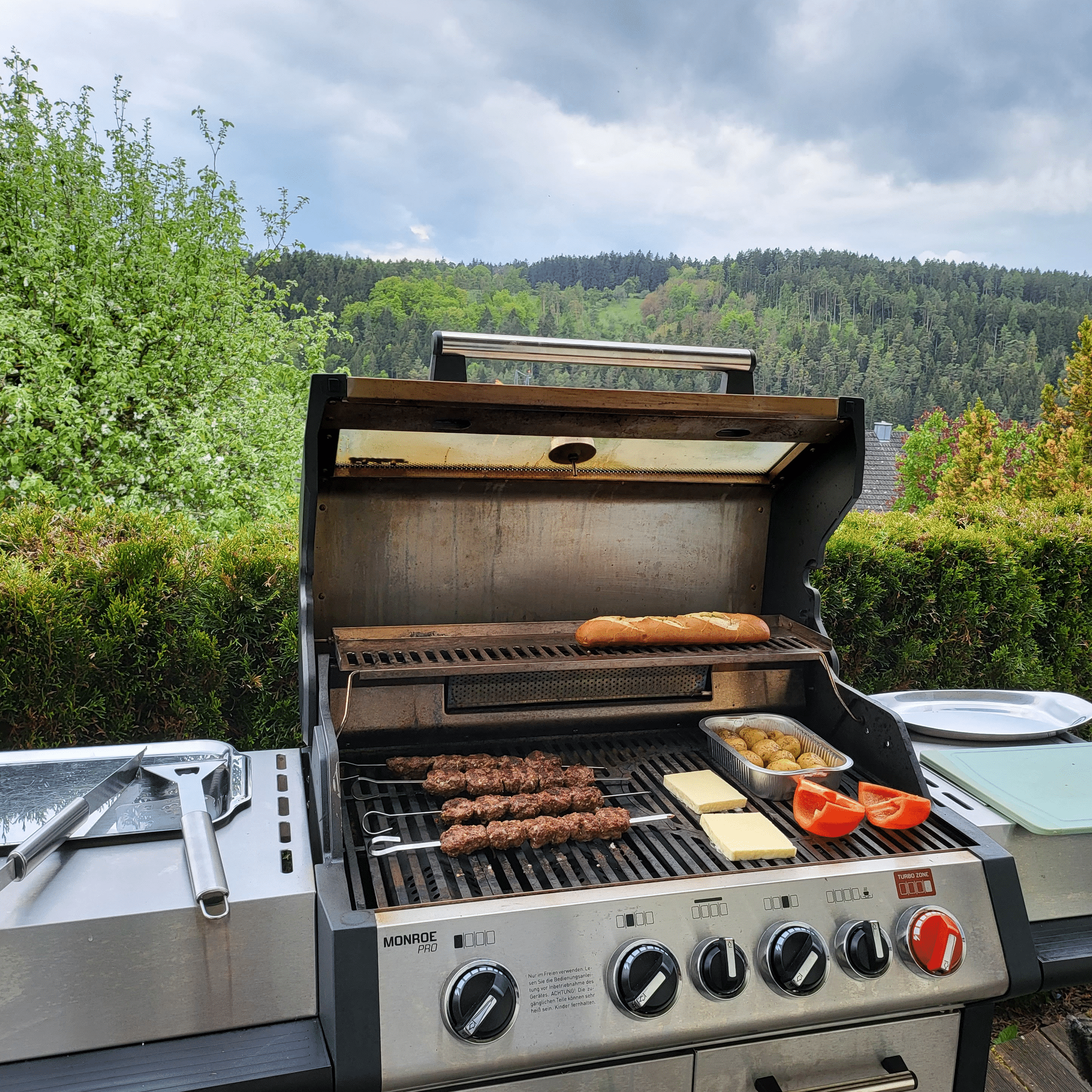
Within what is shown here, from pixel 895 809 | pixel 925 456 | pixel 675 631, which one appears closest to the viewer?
pixel 895 809

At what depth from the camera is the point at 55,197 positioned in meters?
7.90

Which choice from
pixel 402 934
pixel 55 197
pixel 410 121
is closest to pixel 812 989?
pixel 402 934

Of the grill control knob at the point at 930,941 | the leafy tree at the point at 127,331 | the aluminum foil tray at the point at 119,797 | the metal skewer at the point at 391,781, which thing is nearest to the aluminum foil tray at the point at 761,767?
the metal skewer at the point at 391,781

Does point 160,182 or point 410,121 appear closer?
point 160,182

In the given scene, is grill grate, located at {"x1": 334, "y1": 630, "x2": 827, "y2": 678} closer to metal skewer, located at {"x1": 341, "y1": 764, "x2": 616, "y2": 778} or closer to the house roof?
metal skewer, located at {"x1": 341, "y1": 764, "x2": 616, "y2": 778}

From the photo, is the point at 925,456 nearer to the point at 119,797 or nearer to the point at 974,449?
the point at 974,449

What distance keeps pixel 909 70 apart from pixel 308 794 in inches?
431

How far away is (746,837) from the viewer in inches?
59.6

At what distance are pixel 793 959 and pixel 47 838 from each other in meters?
1.28

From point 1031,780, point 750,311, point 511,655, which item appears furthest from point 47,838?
point 750,311

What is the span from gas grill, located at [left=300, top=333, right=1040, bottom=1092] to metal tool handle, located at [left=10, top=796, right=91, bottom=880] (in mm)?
423

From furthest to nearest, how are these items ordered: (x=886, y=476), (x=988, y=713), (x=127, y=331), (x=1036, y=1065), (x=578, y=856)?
1. (x=886, y=476)
2. (x=127, y=331)
3. (x=1036, y=1065)
4. (x=988, y=713)
5. (x=578, y=856)

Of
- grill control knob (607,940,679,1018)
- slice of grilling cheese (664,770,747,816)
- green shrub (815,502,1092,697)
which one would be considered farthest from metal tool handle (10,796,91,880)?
green shrub (815,502,1092,697)

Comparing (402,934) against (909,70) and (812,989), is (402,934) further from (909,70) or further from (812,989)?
(909,70)
